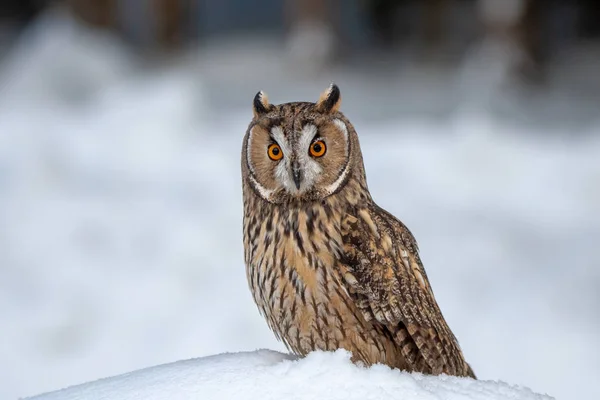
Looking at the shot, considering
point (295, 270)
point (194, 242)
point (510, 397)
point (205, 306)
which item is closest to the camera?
point (510, 397)

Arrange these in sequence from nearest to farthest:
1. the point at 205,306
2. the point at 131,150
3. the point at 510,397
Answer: the point at 510,397
the point at 205,306
the point at 131,150

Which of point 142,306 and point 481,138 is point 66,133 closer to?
point 142,306

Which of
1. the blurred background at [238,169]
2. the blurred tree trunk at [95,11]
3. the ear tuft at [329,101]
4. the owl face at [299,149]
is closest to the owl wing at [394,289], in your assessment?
the owl face at [299,149]

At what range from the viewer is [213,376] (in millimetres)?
1705

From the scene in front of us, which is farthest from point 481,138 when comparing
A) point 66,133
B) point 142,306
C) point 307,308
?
point 307,308

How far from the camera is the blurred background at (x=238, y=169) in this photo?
420 centimetres

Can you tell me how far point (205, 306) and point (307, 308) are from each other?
2.48m

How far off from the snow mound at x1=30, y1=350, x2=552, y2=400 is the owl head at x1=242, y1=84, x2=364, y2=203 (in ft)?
1.27

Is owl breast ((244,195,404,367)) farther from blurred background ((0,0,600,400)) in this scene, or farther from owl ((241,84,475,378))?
blurred background ((0,0,600,400))

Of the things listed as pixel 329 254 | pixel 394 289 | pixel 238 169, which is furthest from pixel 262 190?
pixel 238 169

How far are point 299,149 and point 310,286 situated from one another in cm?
30

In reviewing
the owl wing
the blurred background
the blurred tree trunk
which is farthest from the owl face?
the blurred tree trunk

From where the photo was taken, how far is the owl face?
1.86 meters

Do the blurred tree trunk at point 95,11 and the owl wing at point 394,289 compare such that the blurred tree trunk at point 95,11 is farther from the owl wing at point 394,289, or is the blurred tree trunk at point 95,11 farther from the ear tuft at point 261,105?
the owl wing at point 394,289
